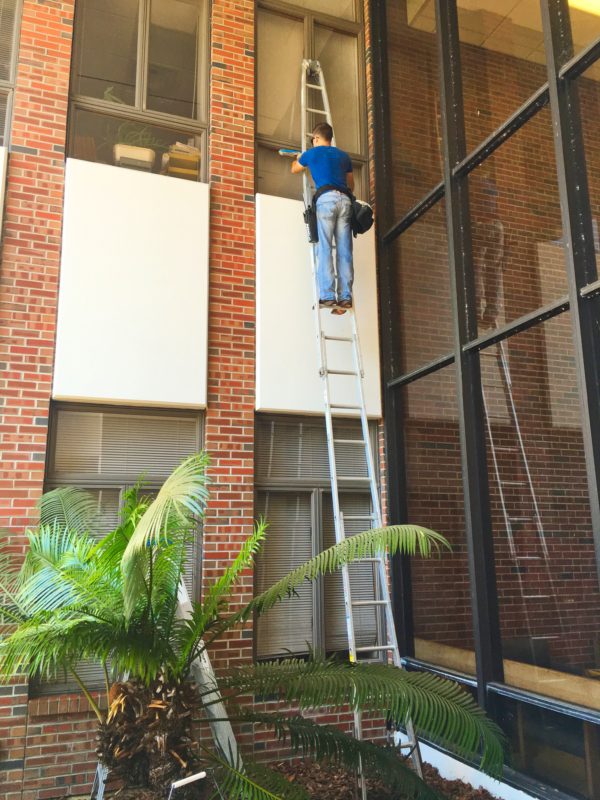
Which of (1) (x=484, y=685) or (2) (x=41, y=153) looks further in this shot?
(2) (x=41, y=153)

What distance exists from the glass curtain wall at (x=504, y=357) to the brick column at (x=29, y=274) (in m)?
2.81

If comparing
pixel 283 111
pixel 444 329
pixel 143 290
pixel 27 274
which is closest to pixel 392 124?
pixel 283 111

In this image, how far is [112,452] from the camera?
507 centimetres

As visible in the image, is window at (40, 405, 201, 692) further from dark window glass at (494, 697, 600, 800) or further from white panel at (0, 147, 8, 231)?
dark window glass at (494, 697, 600, 800)

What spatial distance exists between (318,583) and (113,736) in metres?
2.35

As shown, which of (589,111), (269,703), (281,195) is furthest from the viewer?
(281,195)

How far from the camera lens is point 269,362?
217 inches

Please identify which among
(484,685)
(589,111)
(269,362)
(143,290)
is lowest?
(484,685)

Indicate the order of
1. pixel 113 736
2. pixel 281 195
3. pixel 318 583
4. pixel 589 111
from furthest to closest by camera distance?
pixel 281 195 < pixel 318 583 < pixel 589 111 < pixel 113 736

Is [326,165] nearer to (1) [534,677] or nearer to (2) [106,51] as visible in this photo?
(2) [106,51]

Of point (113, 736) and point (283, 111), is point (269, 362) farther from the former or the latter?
point (113, 736)

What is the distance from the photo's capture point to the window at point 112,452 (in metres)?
4.95

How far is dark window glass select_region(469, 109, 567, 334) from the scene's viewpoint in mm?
4184

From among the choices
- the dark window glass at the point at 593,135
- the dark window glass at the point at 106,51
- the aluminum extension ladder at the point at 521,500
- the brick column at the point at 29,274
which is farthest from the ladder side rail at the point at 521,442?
the dark window glass at the point at 106,51
